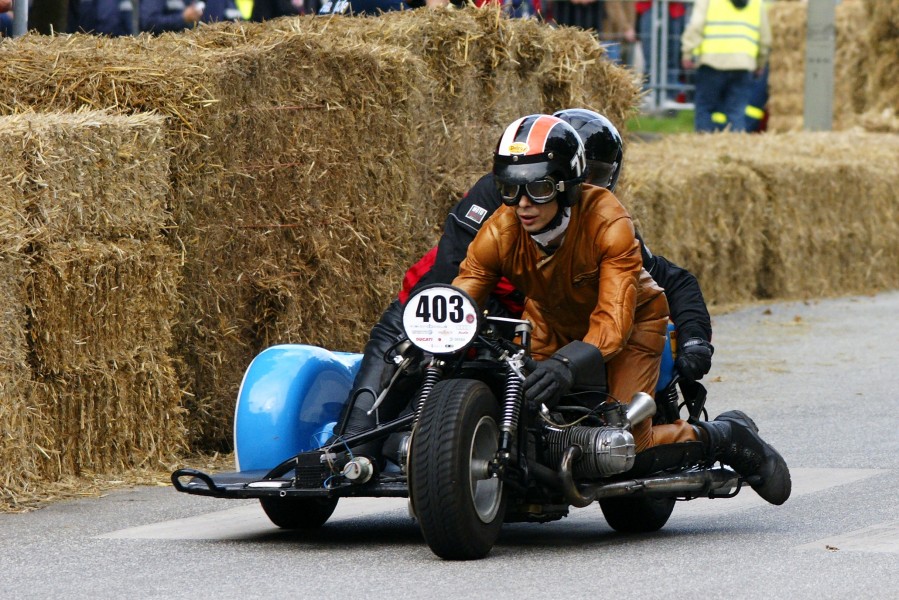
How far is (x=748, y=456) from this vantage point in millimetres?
7242

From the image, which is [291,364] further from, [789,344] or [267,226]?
[789,344]

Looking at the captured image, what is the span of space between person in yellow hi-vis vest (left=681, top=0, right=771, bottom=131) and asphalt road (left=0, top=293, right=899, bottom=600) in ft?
35.8

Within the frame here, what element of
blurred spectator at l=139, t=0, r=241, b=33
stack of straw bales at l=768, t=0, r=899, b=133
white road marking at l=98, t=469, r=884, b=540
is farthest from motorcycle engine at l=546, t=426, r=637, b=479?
stack of straw bales at l=768, t=0, r=899, b=133

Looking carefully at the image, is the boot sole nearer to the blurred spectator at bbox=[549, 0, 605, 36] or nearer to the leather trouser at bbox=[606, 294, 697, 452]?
the leather trouser at bbox=[606, 294, 697, 452]

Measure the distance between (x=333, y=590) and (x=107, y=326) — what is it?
297 cm

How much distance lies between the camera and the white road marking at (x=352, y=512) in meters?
7.16

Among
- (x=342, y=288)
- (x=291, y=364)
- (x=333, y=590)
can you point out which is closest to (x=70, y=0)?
(x=342, y=288)

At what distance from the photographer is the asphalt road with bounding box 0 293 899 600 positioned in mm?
5871

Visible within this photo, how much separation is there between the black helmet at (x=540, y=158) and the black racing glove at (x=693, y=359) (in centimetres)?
84

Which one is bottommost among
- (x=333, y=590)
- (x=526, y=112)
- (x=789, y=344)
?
(x=789, y=344)

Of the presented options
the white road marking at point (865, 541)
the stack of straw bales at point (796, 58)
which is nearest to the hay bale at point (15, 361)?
the white road marking at point (865, 541)

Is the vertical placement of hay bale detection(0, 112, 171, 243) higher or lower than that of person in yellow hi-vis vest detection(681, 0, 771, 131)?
higher

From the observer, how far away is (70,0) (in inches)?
568

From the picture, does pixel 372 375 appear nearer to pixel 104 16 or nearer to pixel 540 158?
pixel 540 158
